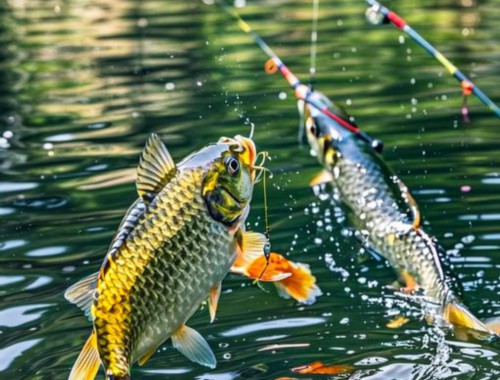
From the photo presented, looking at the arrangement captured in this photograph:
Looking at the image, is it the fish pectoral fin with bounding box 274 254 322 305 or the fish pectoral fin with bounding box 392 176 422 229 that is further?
the fish pectoral fin with bounding box 392 176 422 229

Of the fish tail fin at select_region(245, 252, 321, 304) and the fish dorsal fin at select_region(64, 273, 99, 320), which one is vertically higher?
the fish dorsal fin at select_region(64, 273, 99, 320)

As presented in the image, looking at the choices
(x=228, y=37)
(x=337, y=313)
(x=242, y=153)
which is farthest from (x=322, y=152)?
(x=228, y=37)

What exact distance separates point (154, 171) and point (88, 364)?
78 cm

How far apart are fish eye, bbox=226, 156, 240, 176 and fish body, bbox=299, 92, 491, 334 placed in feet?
6.14

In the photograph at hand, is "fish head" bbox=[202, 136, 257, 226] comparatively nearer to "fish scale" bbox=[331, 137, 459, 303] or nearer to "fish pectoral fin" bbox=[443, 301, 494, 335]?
"fish pectoral fin" bbox=[443, 301, 494, 335]

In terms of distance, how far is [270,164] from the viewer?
10336 millimetres

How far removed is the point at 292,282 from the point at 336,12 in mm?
17407

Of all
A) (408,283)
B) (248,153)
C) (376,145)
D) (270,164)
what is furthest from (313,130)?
(248,153)

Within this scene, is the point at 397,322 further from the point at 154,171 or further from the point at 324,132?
the point at 154,171

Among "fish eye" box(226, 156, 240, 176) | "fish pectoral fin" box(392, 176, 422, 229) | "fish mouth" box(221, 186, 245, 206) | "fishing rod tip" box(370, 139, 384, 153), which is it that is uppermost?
"fish eye" box(226, 156, 240, 176)

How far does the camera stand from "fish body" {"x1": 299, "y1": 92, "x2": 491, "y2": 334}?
21.2 feet

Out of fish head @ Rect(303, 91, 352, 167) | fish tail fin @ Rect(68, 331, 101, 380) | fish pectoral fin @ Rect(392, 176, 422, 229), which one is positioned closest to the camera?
fish tail fin @ Rect(68, 331, 101, 380)

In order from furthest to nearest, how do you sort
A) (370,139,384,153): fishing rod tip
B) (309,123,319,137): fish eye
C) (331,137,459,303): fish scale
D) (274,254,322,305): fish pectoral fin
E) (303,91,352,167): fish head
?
(309,123,319,137): fish eye → (303,91,352,167): fish head → (370,139,384,153): fishing rod tip → (331,137,459,303): fish scale → (274,254,322,305): fish pectoral fin

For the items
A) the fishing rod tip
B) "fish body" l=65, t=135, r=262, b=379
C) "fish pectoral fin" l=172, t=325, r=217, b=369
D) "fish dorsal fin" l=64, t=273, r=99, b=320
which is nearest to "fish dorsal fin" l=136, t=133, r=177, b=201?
"fish body" l=65, t=135, r=262, b=379
